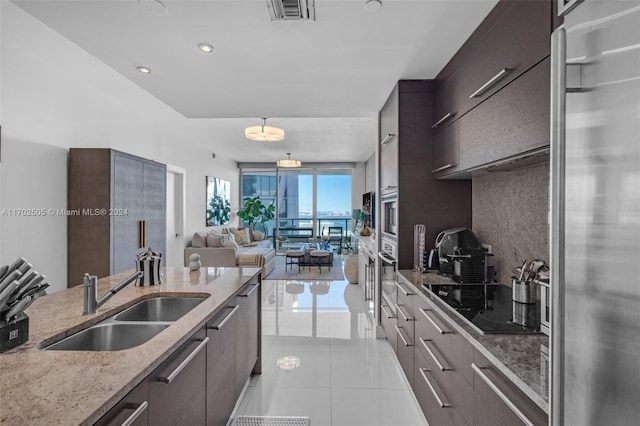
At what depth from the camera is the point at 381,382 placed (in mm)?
2527

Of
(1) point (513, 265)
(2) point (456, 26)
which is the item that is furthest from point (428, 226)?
(2) point (456, 26)

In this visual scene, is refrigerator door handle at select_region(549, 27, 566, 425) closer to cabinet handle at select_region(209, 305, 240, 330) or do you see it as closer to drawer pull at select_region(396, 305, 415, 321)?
cabinet handle at select_region(209, 305, 240, 330)

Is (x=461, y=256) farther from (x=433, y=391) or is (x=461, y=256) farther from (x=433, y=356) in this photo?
(x=433, y=391)

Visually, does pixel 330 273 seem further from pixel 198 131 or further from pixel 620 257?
pixel 620 257

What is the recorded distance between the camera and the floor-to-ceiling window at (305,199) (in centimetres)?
983

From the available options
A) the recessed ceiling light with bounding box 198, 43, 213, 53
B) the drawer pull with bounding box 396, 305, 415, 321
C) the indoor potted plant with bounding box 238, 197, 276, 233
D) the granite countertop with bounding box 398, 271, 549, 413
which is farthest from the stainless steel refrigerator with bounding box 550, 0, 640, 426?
the indoor potted plant with bounding box 238, 197, 276, 233

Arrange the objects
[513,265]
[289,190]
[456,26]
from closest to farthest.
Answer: [456,26]
[513,265]
[289,190]

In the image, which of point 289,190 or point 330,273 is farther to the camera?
point 289,190

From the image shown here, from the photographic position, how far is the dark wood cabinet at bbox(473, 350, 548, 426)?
927 mm

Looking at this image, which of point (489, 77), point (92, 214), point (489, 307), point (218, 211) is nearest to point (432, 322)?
point (489, 307)

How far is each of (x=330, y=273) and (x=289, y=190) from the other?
390 cm

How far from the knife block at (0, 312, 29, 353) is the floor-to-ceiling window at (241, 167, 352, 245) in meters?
8.67

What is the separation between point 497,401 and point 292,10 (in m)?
2.02

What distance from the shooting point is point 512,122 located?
152 centimetres
